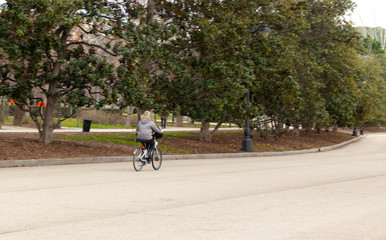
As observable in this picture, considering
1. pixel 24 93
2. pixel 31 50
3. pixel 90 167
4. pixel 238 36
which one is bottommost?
pixel 90 167

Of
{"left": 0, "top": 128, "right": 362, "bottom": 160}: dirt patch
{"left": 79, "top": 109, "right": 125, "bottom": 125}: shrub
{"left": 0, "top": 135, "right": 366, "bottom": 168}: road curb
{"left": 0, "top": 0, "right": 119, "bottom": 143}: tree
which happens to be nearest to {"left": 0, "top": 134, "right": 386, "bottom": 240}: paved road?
{"left": 0, "top": 135, "right": 366, "bottom": 168}: road curb

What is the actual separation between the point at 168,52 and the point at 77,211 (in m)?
15.7

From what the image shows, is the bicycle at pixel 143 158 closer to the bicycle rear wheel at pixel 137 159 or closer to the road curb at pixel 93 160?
the bicycle rear wheel at pixel 137 159

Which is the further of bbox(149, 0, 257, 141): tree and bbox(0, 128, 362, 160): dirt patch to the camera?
bbox(149, 0, 257, 141): tree

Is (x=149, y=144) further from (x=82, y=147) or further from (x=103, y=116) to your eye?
(x=103, y=116)

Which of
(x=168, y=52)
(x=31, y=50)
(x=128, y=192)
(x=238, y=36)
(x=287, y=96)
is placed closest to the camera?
(x=128, y=192)

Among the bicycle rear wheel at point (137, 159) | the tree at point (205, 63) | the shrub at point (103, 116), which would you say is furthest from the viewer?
the shrub at point (103, 116)

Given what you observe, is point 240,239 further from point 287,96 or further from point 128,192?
point 287,96

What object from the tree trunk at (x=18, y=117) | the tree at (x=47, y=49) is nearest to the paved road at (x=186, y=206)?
the tree at (x=47, y=49)

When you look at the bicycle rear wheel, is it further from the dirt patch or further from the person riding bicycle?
the dirt patch

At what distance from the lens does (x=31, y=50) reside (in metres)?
17.9

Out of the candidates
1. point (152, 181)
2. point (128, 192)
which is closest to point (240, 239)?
point (128, 192)

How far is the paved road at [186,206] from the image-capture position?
6.52 metres

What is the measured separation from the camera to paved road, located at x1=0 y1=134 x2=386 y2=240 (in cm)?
652
